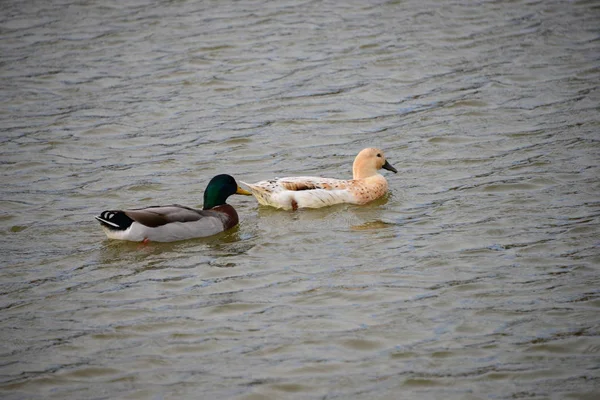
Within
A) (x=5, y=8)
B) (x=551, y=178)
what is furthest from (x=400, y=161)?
(x=5, y=8)

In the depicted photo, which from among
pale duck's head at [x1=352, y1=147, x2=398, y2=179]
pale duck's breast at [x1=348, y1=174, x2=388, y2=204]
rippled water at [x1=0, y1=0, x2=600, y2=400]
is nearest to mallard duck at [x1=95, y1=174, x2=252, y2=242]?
rippled water at [x1=0, y1=0, x2=600, y2=400]

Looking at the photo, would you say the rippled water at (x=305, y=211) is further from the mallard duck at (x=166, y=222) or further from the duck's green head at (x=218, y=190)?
the duck's green head at (x=218, y=190)

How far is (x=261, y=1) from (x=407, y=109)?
6345mm

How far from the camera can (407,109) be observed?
13688 millimetres

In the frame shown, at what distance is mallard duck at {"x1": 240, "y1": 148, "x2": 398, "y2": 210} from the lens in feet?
34.6

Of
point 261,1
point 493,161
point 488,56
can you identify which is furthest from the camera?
point 261,1

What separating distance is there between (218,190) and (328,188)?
1318 millimetres

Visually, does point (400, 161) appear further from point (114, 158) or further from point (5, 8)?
point (5, 8)

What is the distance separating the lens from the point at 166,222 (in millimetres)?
9695

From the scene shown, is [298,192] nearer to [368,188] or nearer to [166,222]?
[368,188]

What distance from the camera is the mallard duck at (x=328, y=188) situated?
10.5 meters

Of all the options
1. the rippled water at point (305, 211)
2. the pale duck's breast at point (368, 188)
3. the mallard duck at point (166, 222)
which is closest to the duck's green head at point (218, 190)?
the mallard duck at point (166, 222)

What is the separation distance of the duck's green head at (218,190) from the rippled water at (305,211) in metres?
0.47

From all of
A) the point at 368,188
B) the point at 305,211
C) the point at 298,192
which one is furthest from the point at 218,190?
the point at 368,188
